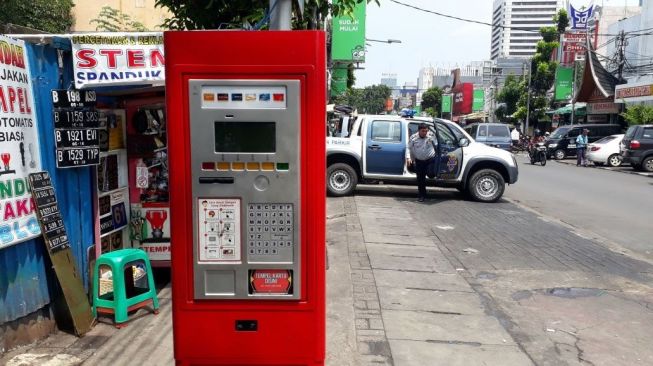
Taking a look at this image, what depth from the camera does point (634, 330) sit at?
5066mm

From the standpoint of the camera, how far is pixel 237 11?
5.39 meters

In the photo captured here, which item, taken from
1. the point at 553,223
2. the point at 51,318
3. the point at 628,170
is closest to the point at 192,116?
the point at 51,318

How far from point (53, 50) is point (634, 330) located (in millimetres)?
5701

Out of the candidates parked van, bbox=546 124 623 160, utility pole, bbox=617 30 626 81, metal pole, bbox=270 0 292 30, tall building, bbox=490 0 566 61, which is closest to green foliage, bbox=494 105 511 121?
utility pole, bbox=617 30 626 81

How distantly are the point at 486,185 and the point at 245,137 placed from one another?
1063 centimetres

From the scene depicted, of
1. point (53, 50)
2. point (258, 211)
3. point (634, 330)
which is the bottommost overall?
point (634, 330)

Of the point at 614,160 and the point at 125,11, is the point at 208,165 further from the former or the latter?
the point at 614,160

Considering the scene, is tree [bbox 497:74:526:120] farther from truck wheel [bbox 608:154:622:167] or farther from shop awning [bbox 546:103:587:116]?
truck wheel [bbox 608:154:622:167]

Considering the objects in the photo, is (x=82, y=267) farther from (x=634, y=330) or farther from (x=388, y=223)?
(x=388, y=223)

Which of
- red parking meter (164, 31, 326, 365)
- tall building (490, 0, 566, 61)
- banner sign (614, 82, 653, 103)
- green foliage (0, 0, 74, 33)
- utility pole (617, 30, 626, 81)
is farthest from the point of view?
tall building (490, 0, 566, 61)

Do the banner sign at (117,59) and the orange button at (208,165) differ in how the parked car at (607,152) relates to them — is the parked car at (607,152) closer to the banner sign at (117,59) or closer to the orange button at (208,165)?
the banner sign at (117,59)

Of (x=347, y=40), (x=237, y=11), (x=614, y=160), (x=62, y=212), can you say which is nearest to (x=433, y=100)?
(x=614, y=160)

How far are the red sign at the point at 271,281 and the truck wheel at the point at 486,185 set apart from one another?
10.2m

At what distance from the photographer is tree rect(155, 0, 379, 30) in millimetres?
5035
